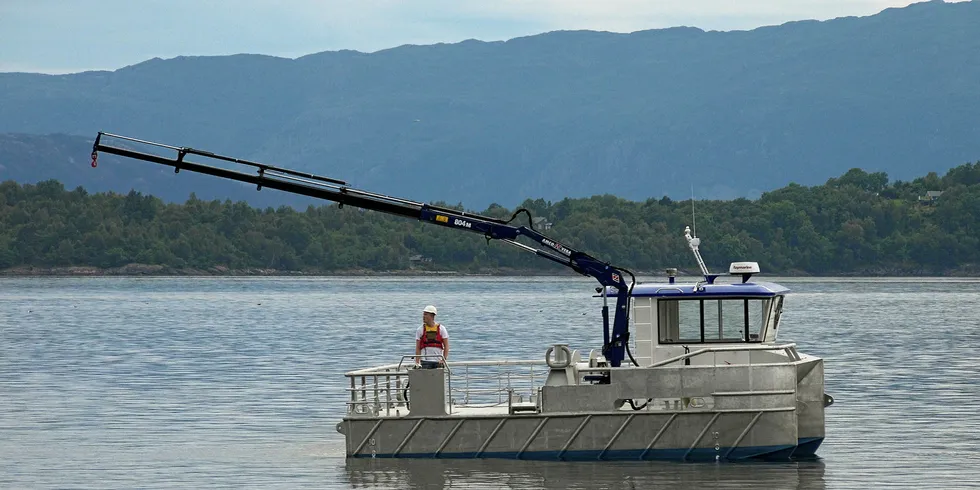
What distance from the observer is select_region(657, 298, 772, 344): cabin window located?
2495 centimetres

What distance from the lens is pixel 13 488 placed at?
2339 cm

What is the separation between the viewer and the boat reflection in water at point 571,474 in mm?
22812

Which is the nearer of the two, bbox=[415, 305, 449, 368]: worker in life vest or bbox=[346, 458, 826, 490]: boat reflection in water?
bbox=[346, 458, 826, 490]: boat reflection in water

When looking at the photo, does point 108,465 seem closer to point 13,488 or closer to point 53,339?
point 13,488

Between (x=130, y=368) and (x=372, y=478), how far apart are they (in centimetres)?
2711

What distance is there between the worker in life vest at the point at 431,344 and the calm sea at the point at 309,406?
62.3 inches

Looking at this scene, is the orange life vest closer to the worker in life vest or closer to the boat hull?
the worker in life vest

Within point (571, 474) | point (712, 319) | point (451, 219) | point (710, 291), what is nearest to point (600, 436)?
point (571, 474)

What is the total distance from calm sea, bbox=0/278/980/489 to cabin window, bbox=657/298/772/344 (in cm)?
214

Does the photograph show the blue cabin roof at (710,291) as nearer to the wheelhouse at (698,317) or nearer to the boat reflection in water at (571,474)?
the wheelhouse at (698,317)

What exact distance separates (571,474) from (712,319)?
359 centimetres

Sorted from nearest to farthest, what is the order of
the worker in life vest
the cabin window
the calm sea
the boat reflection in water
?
the boat reflection in water → the calm sea → the worker in life vest → the cabin window

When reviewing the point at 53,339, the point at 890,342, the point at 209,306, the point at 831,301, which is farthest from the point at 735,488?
the point at 831,301

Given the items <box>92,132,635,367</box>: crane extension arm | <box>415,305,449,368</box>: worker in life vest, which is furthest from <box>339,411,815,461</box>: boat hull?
<box>92,132,635,367</box>: crane extension arm
